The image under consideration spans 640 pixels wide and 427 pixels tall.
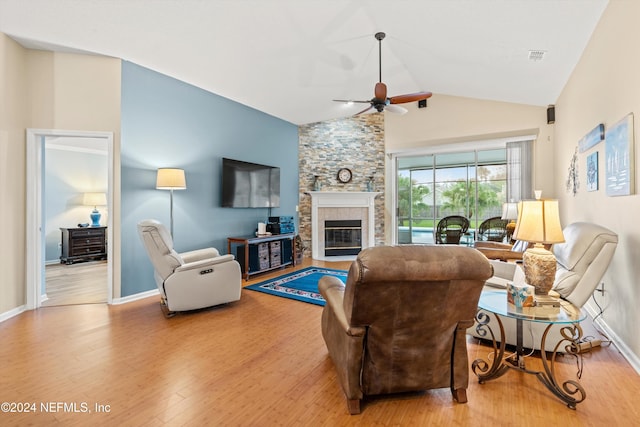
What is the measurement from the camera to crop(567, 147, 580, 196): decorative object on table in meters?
3.99

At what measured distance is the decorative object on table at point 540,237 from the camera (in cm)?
206

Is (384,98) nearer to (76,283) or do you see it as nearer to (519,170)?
(519,170)

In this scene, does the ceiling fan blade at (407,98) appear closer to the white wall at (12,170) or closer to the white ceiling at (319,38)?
the white ceiling at (319,38)

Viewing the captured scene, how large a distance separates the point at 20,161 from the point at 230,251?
2.83 metres

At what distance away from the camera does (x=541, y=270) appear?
2061 mm

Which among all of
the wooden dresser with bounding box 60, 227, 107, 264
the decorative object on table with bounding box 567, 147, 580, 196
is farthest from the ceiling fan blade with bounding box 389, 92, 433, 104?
the wooden dresser with bounding box 60, 227, 107, 264

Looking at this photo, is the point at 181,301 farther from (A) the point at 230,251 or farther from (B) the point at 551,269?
(B) the point at 551,269

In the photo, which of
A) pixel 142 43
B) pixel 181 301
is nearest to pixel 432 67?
pixel 142 43

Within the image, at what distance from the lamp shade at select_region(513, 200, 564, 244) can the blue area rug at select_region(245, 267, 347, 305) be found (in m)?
2.31

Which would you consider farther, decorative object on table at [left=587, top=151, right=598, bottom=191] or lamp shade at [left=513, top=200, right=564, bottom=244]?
decorative object on table at [left=587, top=151, right=598, bottom=191]

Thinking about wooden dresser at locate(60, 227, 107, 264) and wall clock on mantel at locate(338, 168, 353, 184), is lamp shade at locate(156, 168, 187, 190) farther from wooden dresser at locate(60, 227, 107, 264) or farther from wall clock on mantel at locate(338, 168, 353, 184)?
wall clock on mantel at locate(338, 168, 353, 184)

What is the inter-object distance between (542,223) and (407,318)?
1292mm

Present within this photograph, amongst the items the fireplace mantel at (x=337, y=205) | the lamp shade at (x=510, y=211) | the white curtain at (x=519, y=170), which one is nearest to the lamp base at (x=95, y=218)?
the fireplace mantel at (x=337, y=205)

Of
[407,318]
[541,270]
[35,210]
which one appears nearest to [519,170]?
A: [541,270]
